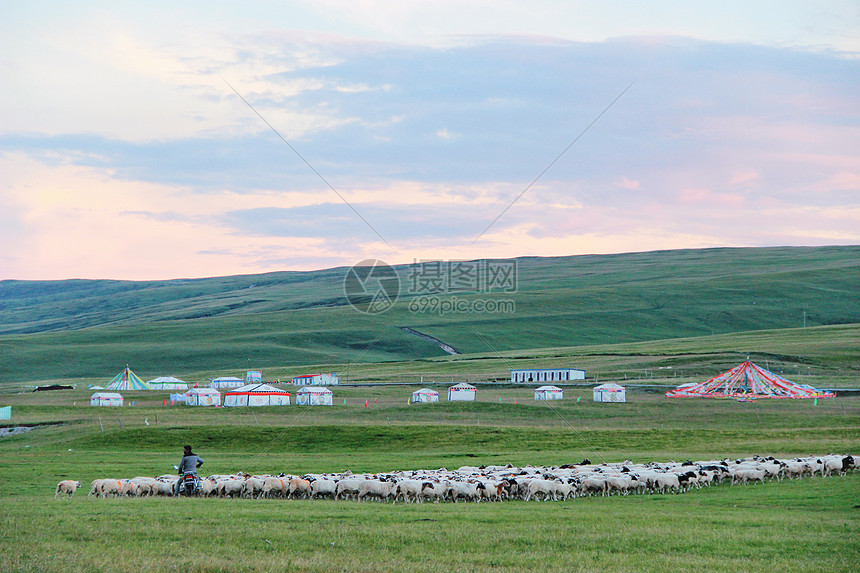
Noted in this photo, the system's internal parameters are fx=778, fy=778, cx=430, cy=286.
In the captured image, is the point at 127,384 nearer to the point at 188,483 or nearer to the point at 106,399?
the point at 106,399

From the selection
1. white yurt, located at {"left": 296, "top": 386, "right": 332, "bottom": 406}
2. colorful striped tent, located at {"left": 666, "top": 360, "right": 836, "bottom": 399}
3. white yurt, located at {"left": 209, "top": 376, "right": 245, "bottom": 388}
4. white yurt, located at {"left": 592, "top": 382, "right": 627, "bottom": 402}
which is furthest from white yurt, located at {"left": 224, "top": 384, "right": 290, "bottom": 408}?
colorful striped tent, located at {"left": 666, "top": 360, "right": 836, "bottom": 399}

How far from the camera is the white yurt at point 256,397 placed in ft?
224

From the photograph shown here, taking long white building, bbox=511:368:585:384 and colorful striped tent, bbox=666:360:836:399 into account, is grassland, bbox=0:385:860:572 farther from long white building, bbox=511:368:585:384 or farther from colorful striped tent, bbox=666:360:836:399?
long white building, bbox=511:368:585:384

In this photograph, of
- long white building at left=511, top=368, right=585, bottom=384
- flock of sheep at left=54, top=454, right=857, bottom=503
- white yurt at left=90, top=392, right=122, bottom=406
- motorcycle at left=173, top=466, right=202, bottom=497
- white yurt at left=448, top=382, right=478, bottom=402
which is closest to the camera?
motorcycle at left=173, top=466, right=202, bottom=497

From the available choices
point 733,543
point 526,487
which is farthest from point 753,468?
point 733,543

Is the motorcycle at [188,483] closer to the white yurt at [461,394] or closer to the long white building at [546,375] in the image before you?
the white yurt at [461,394]

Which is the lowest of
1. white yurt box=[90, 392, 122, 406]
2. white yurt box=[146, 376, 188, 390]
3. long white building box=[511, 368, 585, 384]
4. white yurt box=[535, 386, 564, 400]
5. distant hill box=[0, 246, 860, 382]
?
white yurt box=[90, 392, 122, 406]

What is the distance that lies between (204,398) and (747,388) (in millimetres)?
47411

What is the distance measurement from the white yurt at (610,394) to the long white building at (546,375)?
821 inches

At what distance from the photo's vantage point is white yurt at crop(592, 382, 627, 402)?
64.9 meters

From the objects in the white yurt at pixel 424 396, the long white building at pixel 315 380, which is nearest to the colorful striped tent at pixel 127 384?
the long white building at pixel 315 380

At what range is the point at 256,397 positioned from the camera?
6825cm

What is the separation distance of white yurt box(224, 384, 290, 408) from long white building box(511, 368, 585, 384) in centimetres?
2878

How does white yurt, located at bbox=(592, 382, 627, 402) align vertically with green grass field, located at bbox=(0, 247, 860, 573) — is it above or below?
above
